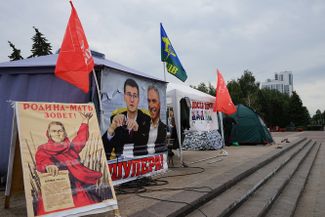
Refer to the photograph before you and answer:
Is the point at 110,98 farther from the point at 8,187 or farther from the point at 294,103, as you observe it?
the point at 294,103

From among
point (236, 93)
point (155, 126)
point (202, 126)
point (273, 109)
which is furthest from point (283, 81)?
point (155, 126)

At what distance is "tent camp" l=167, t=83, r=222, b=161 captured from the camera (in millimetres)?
9336

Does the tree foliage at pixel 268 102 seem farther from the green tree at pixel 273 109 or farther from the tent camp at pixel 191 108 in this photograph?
the tent camp at pixel 191 108

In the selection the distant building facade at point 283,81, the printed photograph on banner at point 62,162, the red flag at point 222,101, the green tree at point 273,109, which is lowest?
the printed photograph on banner at point 62,162

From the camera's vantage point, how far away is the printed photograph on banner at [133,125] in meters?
6.07

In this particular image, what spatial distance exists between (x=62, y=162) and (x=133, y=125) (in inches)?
115

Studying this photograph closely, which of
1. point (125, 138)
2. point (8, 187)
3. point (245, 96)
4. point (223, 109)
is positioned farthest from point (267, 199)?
point (245, 96)

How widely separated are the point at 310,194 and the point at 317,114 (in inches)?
4480

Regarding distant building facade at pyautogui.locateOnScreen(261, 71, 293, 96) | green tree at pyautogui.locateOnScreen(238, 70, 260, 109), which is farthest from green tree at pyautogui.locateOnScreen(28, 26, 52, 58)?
distant building facade at pyautogui.locateOnScreen(261, 71, 293, 96)

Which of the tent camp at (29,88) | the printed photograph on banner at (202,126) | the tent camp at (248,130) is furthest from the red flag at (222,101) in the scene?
the tent camp at (248,130)

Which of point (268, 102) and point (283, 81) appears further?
point (283, 81)

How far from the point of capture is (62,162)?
12.9 feet

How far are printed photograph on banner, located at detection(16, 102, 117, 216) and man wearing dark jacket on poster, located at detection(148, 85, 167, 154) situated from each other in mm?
2895

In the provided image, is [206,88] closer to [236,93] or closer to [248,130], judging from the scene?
[236,93]
